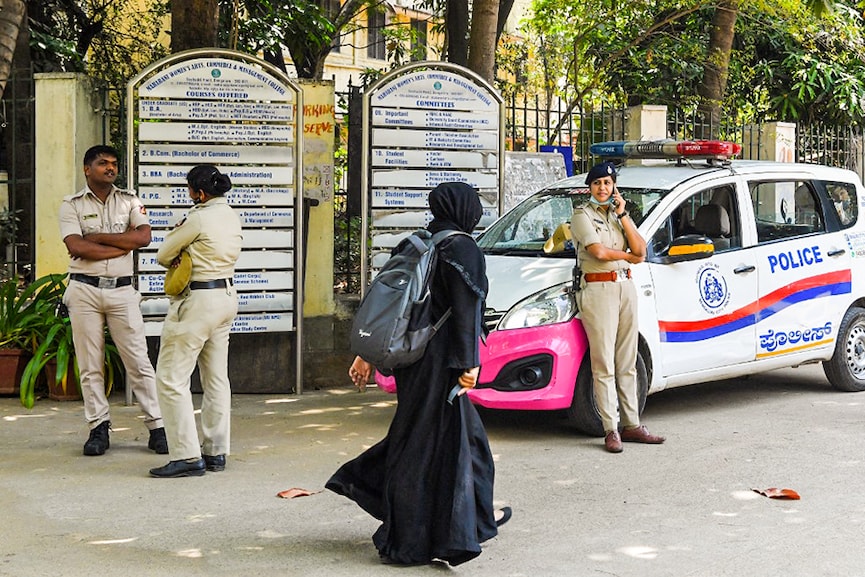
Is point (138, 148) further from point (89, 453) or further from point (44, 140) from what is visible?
point (89, 453)

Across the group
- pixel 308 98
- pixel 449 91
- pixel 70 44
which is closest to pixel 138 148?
pixel 308 98

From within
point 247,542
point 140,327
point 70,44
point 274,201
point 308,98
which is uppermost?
point 70,44

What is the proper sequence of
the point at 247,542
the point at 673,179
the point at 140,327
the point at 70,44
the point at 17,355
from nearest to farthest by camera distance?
the point at 247,542, the point at 140,327, the point at 673,179, the point at 17,355, the point at 70,44

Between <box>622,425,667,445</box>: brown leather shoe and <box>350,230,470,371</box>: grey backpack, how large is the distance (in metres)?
2.88

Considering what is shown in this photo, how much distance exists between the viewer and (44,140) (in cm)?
947

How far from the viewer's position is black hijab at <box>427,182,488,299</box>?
5.29 m

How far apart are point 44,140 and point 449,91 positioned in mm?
3290

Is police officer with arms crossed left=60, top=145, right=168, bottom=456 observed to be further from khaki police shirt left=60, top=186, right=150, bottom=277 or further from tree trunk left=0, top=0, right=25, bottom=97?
tree trunk left=0, top=0, right=25, bottom=97

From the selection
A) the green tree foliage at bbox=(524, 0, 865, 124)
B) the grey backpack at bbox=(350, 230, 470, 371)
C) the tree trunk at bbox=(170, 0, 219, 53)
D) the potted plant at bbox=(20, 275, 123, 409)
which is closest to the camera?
the grey backpack at bbox=(350, 230, 470, 371)

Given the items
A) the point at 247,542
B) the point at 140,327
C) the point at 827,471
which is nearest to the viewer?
the point at 247,542

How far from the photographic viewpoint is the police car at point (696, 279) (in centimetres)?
775

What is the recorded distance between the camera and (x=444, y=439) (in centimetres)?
531

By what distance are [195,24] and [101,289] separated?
144 inches

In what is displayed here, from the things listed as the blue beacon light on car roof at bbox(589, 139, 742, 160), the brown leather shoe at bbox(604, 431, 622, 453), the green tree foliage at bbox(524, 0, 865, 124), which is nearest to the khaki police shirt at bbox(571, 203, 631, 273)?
the brown leather shoe at bbox(604, 431, 622, 453)
